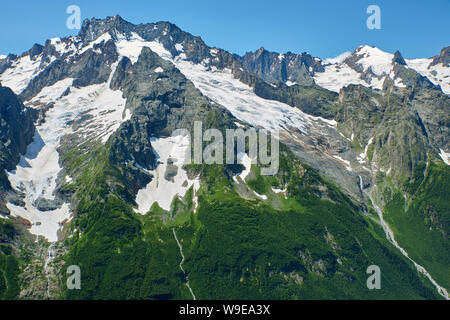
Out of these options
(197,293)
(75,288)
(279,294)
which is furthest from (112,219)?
(279,294)

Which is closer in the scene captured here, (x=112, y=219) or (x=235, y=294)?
(x=235, y=294)

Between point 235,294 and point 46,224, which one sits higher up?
point 46,224
